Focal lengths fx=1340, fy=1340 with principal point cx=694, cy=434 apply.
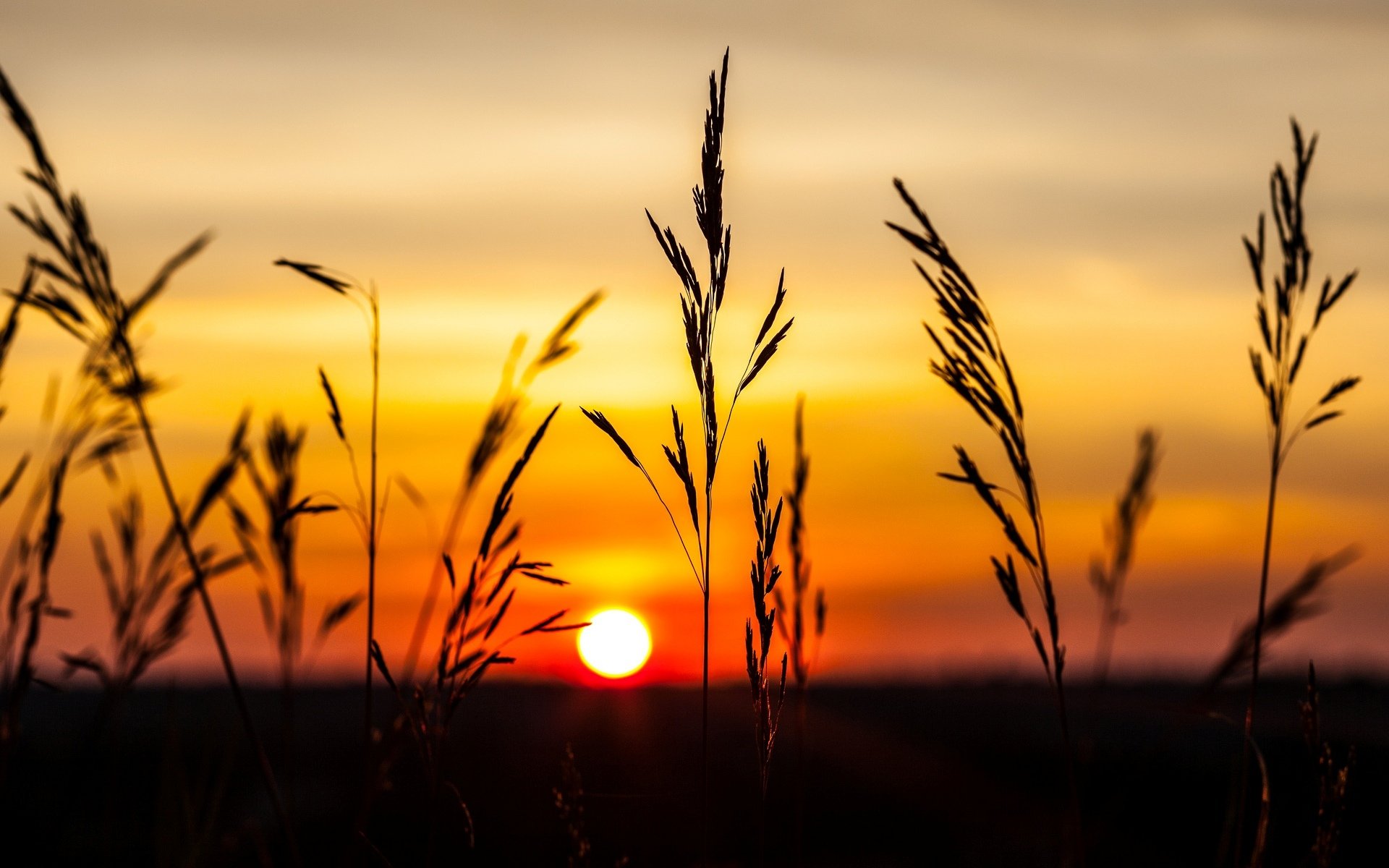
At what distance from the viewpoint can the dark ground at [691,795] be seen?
2.59 metres

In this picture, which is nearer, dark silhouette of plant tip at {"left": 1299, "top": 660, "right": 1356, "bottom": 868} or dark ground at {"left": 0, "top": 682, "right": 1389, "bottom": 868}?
dark silhouette of plant tip at {"left": 1299, "top": 660, "right": 1356, "bottom": 868}

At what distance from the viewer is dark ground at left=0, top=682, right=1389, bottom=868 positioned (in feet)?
8.50

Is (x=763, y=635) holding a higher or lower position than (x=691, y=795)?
higher

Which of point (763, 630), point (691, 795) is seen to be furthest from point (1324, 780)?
point (691, 795)

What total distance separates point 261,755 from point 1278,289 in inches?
66.9

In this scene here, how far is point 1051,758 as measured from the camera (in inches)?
1092

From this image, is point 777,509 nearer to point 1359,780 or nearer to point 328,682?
point 1359,780

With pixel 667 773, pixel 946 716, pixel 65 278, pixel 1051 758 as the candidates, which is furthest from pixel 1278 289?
pixel 946 716

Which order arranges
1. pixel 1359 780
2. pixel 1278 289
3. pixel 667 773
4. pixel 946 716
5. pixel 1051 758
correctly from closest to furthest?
pixel 1278 289 < pixel 1359 780 < pixel 667 773 < pixel 1051 758 < pixel 946 716

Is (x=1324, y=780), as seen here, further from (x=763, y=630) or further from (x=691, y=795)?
(x=691, y=795)

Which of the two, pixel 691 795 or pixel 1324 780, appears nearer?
pixel 1324 780

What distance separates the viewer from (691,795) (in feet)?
60.5

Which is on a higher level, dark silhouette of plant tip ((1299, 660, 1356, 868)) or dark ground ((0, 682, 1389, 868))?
dark silhouette of plant tip ((1299, 660, 1356, 868))

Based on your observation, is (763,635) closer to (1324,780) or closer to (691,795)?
(1324,780)
